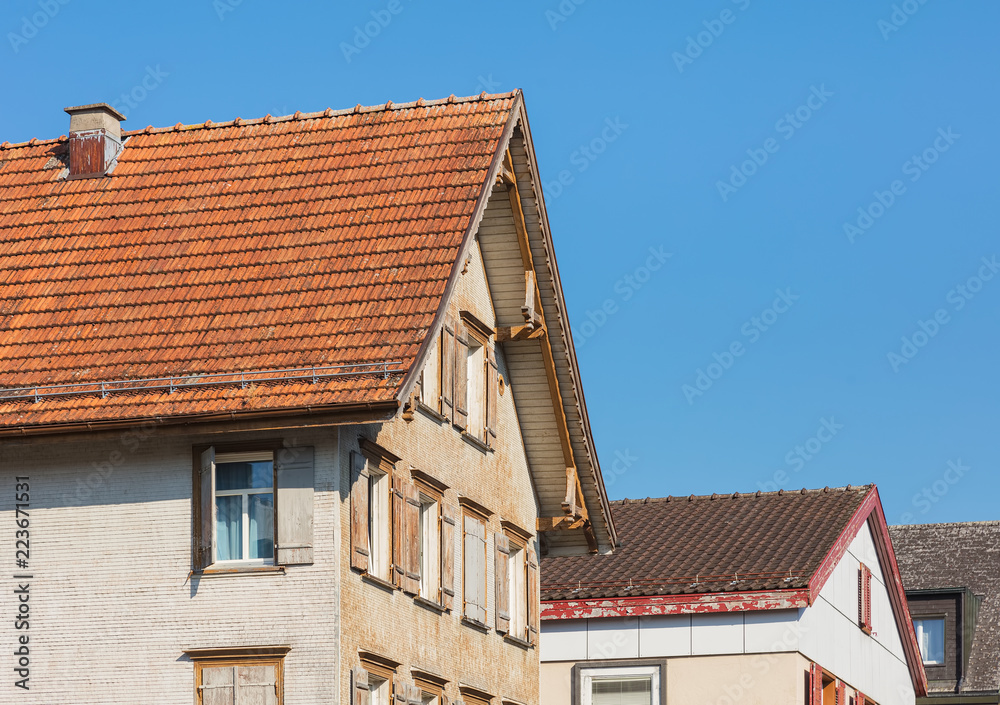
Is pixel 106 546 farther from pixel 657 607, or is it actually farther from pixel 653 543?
pixel 653 543

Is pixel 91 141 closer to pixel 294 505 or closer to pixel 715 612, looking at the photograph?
pixel 294 505

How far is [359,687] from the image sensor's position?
22.8 meters

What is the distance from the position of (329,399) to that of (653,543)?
1620 cm

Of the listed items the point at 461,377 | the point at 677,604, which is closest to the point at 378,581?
the point at 461,377

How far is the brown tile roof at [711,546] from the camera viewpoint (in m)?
34.2

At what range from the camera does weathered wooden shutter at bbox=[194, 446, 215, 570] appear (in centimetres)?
2266

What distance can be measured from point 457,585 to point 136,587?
5768 millimetres

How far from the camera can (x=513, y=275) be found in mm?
29156

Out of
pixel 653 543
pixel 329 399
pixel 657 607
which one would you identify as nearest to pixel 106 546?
pixel 329 399

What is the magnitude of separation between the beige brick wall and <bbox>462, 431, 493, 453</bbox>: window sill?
6cm

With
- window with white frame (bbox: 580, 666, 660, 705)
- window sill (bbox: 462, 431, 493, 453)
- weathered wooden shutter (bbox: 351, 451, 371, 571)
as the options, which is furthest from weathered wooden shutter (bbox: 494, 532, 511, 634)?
weathered wooden shutter (bbox: 351, 451, 371, 571)

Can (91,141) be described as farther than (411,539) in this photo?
Yes

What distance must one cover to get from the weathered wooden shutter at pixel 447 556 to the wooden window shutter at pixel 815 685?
9797 millimetres

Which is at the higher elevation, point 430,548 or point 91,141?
point 91,141
